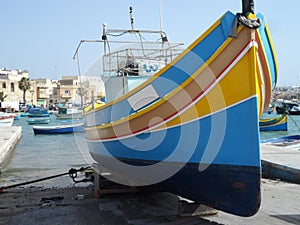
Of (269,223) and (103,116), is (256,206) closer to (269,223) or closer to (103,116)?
(269,223)

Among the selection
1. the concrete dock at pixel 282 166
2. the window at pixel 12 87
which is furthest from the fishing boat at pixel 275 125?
the window at pixel 12 87

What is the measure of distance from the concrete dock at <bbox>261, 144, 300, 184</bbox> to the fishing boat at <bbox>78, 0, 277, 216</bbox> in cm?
398

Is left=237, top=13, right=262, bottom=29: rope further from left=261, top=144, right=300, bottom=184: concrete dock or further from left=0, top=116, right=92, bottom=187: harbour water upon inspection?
left=0, top=116, right=92, bottom=187: harbour water

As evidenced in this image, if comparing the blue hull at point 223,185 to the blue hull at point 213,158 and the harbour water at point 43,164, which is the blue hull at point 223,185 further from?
the harbour water at point 43,164

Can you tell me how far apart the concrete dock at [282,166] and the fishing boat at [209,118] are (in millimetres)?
3981

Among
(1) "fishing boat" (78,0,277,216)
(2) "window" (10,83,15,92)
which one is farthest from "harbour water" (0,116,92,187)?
(2) "window" (10,83,15,92)

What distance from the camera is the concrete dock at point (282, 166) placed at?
8.77 meters

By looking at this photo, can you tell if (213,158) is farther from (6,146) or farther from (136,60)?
(6,146)

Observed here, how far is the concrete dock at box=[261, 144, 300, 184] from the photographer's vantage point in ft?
28.8

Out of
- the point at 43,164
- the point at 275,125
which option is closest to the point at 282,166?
the point at 43,164

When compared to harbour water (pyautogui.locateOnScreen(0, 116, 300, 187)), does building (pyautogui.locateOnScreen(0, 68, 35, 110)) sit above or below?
above

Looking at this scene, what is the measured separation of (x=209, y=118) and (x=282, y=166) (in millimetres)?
5040

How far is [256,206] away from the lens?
4.58 meters

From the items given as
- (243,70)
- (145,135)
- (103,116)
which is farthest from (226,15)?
(103,116)
